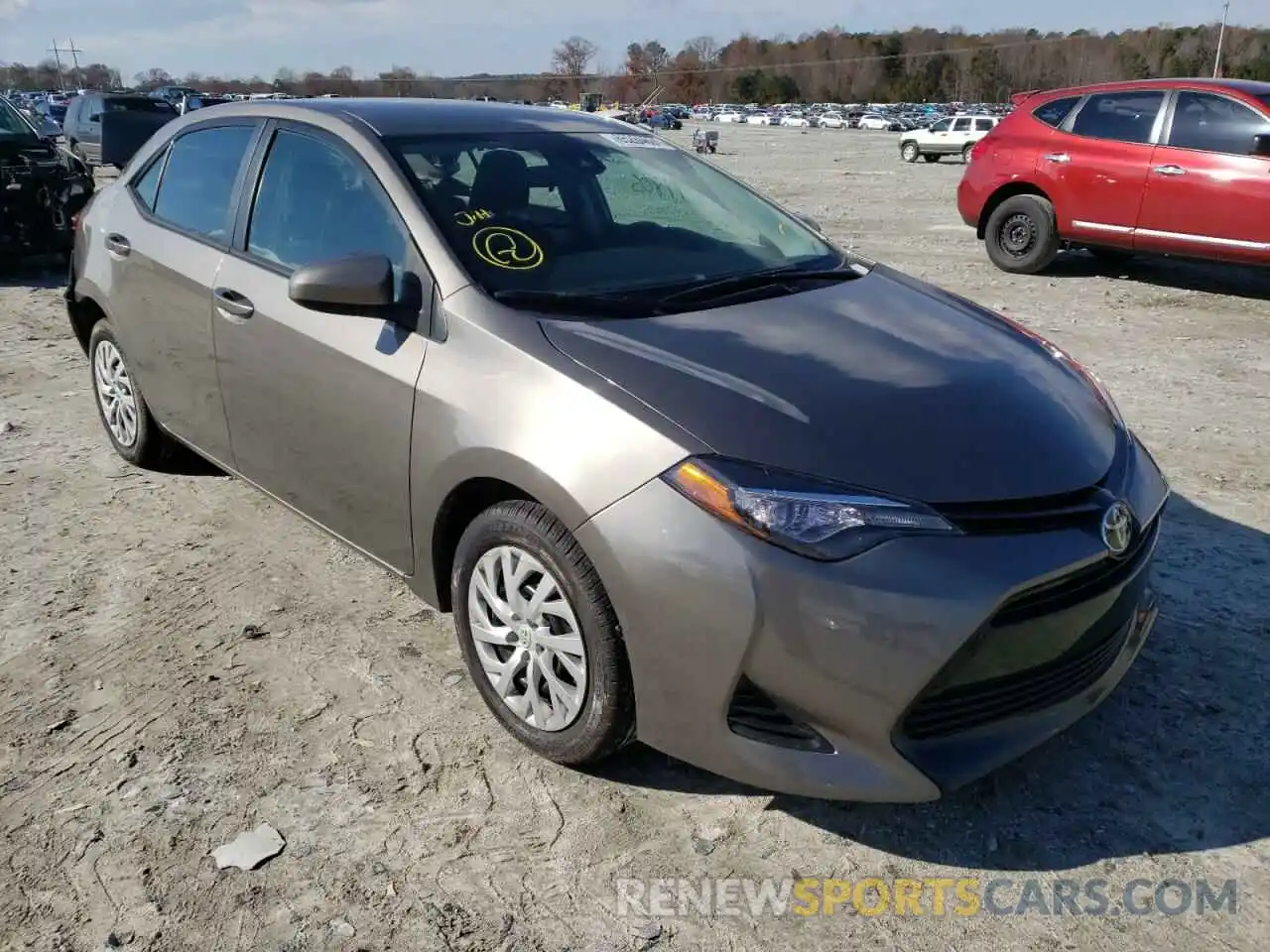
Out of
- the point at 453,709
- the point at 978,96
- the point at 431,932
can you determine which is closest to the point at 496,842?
the point at 431,932

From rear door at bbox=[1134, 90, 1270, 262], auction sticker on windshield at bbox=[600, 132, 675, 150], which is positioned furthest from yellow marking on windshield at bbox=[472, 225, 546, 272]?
rear door at bbox=[1134, 90, 1270, 262]

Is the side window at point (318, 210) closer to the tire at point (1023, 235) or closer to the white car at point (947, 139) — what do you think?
the tire at point (1023, 235)

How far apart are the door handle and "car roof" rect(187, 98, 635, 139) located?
26.1 inches

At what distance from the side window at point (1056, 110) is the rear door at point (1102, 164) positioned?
8 cm

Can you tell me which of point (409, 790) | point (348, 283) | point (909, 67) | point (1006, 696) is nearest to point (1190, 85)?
point (1006, 696)

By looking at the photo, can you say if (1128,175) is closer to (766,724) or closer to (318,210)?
(318,210)

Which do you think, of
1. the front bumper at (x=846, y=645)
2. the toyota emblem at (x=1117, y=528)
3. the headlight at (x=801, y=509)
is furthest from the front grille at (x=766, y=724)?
the toyota emblem at (x=1117, y=528)

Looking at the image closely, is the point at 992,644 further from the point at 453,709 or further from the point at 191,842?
the point at 191,842

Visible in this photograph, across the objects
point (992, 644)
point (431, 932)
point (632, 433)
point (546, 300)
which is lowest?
point (431, 932)

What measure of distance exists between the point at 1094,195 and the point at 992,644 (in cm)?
812

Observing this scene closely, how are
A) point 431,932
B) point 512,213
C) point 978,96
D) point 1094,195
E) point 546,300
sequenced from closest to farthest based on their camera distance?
point 431,932
point 546,300
point 512,213
point 1094,195
point 978,96

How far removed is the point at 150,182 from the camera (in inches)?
178

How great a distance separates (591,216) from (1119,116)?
7507 millimetres

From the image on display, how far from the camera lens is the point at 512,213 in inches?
131
